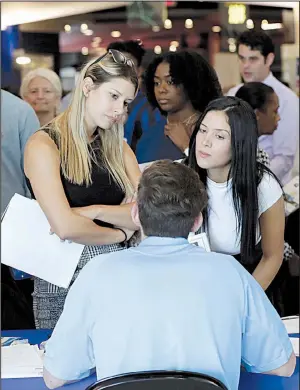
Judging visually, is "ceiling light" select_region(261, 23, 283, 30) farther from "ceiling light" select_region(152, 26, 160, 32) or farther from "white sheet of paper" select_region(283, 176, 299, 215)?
"white sheet of paper" select_region(283, 176, 299, 215)

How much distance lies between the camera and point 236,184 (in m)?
2.49

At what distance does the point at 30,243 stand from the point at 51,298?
0.23 meters

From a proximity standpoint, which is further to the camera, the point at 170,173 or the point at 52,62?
the point at 52,62

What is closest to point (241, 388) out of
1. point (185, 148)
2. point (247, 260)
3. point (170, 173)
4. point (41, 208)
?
point (170, 173)

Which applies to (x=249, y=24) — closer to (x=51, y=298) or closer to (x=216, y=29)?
(x=216, y=29)

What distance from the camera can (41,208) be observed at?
2.48 m

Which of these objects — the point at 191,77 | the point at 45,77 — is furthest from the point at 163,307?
the point at 45,77

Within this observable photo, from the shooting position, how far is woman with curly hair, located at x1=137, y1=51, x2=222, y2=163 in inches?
124

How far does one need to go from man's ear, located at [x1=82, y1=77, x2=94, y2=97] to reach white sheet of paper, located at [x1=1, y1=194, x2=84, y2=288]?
1.49 feet

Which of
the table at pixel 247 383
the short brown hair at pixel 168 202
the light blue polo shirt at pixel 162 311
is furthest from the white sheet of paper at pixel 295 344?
the short brown hair at pixel 168 202

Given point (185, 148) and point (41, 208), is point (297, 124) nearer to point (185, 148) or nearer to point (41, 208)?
point (185, 148)

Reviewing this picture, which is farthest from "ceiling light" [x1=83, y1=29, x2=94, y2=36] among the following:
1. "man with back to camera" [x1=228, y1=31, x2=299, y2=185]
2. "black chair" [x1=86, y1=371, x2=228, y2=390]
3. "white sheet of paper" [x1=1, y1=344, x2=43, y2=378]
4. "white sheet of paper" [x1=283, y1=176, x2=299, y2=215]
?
"black chair" [x1=86, y1=371, x2=228, y2=390]

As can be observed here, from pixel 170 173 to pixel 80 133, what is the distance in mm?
739

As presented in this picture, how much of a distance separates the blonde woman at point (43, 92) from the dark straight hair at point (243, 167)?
1157 millimetres
